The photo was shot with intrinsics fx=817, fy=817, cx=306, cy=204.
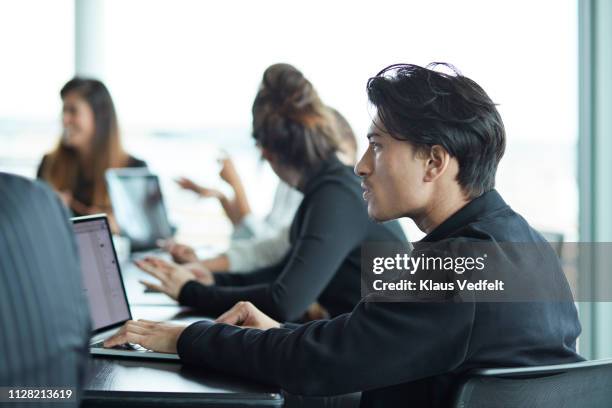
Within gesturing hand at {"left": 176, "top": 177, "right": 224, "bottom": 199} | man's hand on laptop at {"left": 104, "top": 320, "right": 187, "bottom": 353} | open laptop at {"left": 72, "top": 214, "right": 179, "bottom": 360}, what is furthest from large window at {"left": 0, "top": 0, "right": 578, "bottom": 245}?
man's hand on laptop at {"left": 104, "top": 320, "right": 187, "bottom": 353}

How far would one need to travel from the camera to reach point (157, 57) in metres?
4.71

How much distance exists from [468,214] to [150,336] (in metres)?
0.61

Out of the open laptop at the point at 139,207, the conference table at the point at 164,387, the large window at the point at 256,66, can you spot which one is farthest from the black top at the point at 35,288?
the large window at the point at 256,66

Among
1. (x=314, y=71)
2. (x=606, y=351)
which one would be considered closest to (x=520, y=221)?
(x=606, y=351)

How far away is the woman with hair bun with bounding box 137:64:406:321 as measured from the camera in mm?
2041

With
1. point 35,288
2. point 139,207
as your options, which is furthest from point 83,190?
point 35,288

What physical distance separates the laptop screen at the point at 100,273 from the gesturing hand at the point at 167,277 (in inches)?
12.9

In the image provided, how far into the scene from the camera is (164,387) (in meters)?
1.27

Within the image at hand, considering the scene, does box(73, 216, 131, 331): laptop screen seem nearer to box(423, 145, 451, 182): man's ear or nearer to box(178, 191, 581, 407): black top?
box(178, 191, 581, 407): black top

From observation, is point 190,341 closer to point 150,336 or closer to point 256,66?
point 150,336

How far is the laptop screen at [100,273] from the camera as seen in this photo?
163cm

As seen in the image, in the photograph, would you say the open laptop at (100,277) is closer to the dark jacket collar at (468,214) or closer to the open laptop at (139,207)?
the dark jacket collar at (468,214)

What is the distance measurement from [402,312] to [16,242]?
585 mm

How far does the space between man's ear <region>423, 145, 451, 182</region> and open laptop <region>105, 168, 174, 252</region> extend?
6.41 ft
